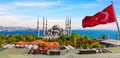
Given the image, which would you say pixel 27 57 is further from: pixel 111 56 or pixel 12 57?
pixel 111 56

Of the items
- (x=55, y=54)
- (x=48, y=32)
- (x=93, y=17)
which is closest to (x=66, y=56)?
(x=55, y=54)

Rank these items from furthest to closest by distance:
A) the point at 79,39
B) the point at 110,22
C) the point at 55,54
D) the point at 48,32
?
the point at 48,32
the point at 79,39
the point at 110,22
the point at 55,54

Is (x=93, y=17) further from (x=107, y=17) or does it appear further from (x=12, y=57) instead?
(x=12, y=57)

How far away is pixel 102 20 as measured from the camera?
35438 mm

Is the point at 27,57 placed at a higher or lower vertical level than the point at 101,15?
lower

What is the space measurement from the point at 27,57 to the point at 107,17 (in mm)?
9944

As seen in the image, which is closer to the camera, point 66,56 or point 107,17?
point 66,56

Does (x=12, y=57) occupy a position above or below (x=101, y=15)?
below

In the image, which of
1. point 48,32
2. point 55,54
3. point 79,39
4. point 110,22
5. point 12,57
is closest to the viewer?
point 12,57

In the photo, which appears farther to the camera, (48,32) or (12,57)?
(48,32)

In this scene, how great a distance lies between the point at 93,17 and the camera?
116 feet

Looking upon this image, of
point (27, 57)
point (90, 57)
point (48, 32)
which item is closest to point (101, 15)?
point (90, 57)

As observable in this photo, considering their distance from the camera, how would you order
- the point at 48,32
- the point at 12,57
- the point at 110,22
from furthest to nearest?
the point at 48,32
the point at 110,22
the point at 12,57

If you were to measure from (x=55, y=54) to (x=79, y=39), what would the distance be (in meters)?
66.9
